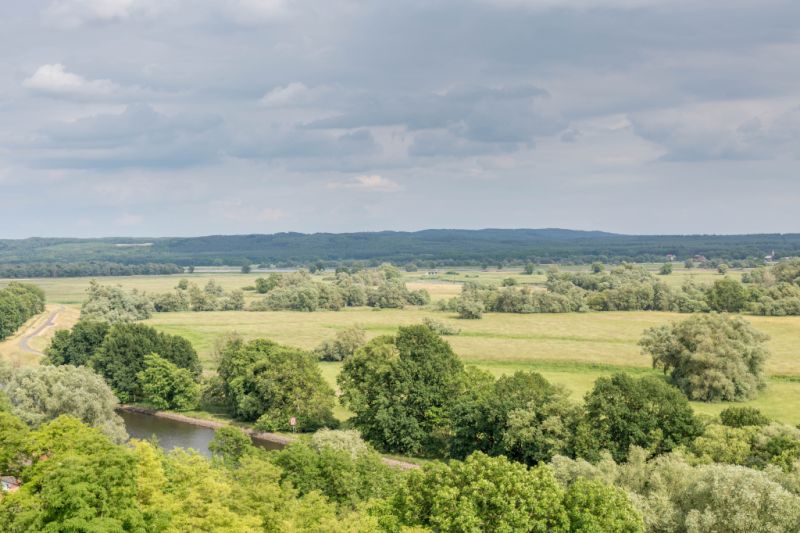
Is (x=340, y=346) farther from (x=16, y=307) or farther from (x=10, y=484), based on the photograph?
(x=16, y=307)

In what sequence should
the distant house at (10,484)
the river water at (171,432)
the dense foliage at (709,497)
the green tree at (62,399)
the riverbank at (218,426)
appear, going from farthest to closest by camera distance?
1. the river water at (171,432)
2. the green tree at (62,399)
3. the riverbank at (218,426)
4. the distant house at (10,484)
5. the dense foliage at (709,497)

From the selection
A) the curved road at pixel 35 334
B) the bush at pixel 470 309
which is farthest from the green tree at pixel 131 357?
the bush at pixel 470 309

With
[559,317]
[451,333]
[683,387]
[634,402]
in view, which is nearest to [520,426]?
[634,402]

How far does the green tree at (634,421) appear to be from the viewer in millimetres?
63281

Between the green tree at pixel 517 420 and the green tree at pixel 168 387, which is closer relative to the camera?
the green tree at pixel 517 420

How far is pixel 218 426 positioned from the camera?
9075 cm

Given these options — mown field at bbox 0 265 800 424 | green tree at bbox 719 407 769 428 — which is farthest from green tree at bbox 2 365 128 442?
green tree at bbox 719 407 769 428

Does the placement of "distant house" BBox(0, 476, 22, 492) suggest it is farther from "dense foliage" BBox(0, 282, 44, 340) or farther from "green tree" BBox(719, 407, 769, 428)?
"dense foliage" BBox(0, 282, 44, 340)

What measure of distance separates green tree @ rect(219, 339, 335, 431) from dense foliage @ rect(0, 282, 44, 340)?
7888cm

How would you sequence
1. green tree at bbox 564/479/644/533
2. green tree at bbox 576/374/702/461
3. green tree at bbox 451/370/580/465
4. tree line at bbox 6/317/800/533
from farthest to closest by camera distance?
green tree at bbox 451/370/580/465, green tree at bbox 576/374/702/461, tree line at bbox 6/317/800/533, green tree at bbox 564/479/644/533

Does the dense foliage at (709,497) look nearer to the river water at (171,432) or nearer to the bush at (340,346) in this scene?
the river water at (171,432)

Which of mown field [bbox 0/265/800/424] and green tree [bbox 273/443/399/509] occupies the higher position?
green tree [bbox 273/443/399/509]

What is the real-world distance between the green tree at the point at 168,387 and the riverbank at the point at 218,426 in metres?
1.59

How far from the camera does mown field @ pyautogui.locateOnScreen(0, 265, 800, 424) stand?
106 m
